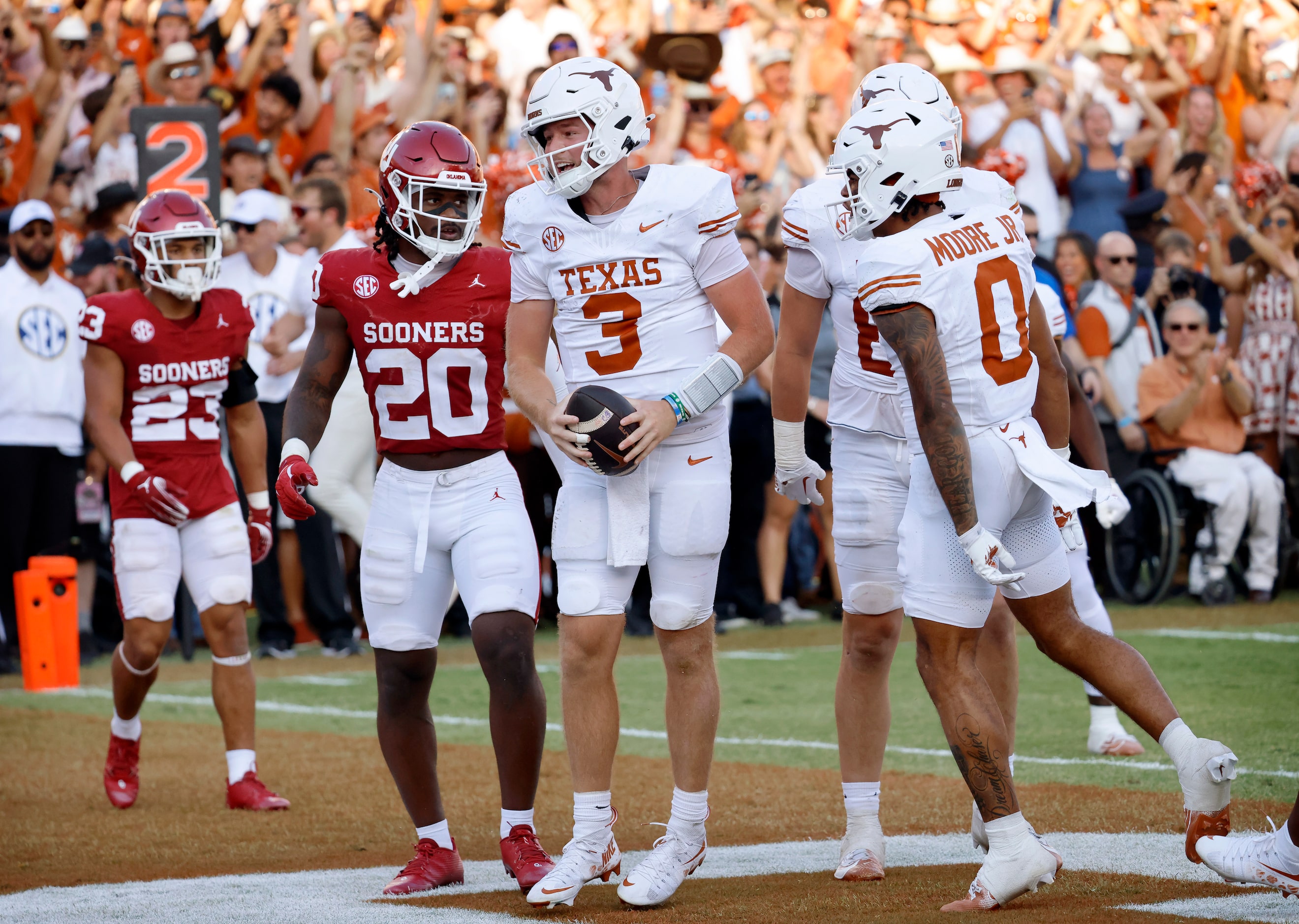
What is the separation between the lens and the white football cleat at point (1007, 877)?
464 centimetres

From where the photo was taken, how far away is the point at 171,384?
7.49 meters

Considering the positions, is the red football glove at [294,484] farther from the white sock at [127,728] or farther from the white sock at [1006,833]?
the white sock at [127,728]

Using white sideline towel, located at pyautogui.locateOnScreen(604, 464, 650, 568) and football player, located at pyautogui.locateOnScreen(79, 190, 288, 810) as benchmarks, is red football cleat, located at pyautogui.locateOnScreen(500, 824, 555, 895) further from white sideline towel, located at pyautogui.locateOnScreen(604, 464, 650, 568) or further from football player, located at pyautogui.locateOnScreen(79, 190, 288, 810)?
football player, located at pyautogui.locateOnScreen(79, 190, 288, 810)

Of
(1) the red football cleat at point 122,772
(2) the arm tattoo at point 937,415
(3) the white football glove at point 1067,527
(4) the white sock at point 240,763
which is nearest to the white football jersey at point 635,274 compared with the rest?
(2) the arm tattoo at point 937,415

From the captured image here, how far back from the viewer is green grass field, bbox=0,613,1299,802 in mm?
7504

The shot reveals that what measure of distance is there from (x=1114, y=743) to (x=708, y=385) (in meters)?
3.44

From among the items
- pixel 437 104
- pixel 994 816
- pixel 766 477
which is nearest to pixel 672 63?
pixel 437 104

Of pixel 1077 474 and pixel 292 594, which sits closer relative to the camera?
pixel 1077 474

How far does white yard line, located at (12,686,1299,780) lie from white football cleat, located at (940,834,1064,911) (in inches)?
71.5

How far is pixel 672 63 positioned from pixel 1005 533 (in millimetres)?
10994

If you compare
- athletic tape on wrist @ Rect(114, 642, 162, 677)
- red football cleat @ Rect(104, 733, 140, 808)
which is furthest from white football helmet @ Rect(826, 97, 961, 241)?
red football cleat @ Rect(104, 733, 140, 808)

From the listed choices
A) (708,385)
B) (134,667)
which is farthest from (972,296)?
(134,667)

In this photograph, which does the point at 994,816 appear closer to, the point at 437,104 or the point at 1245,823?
the point at 1245,823

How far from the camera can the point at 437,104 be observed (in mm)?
14531
